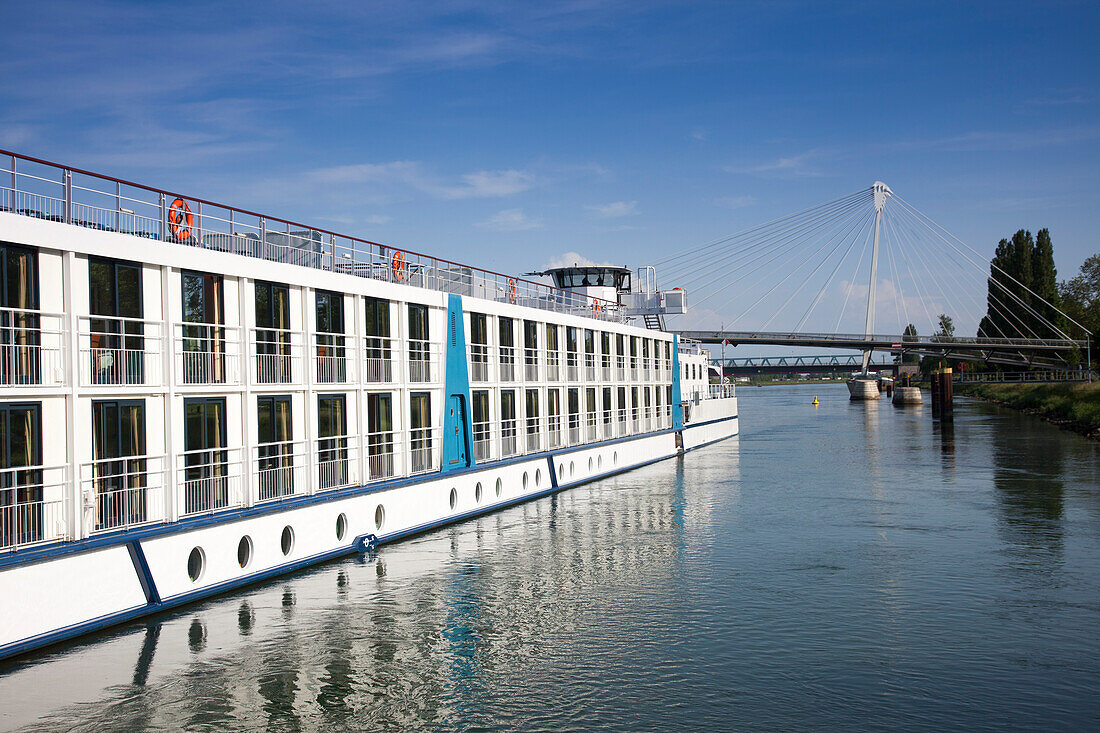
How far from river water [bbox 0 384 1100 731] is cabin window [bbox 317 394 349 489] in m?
2.45

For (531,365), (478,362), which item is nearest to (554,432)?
(531,365)

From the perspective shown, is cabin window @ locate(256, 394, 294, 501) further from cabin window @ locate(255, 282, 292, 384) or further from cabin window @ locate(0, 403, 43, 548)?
cabin window @ locate(0, 403, 43, 548)

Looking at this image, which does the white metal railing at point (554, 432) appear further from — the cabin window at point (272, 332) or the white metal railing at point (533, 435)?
the cabin window at point (272, 332)

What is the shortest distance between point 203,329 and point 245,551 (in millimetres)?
4903

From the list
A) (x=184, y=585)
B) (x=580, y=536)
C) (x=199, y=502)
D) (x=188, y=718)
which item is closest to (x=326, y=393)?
(x=199, y=502)

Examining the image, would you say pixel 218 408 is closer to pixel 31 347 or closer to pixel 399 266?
pixel 31 347

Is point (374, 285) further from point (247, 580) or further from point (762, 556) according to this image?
point (762, 556)

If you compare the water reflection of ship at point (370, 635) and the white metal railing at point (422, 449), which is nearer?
the water reflection of ship at point (370, 635)

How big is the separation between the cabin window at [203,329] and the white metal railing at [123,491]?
2.09 metres

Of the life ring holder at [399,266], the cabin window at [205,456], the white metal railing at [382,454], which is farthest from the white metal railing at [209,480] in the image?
the life ring holder at [399,266]

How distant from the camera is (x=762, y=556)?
74.5 ft

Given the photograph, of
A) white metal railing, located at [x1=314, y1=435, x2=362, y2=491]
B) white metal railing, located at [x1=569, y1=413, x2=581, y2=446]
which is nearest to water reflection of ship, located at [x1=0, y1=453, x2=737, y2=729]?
white metal railing, located at [x1=314, y1=435, x2=362, y2=491]

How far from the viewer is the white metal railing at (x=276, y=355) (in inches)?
789

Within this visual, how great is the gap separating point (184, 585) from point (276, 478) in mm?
4001
